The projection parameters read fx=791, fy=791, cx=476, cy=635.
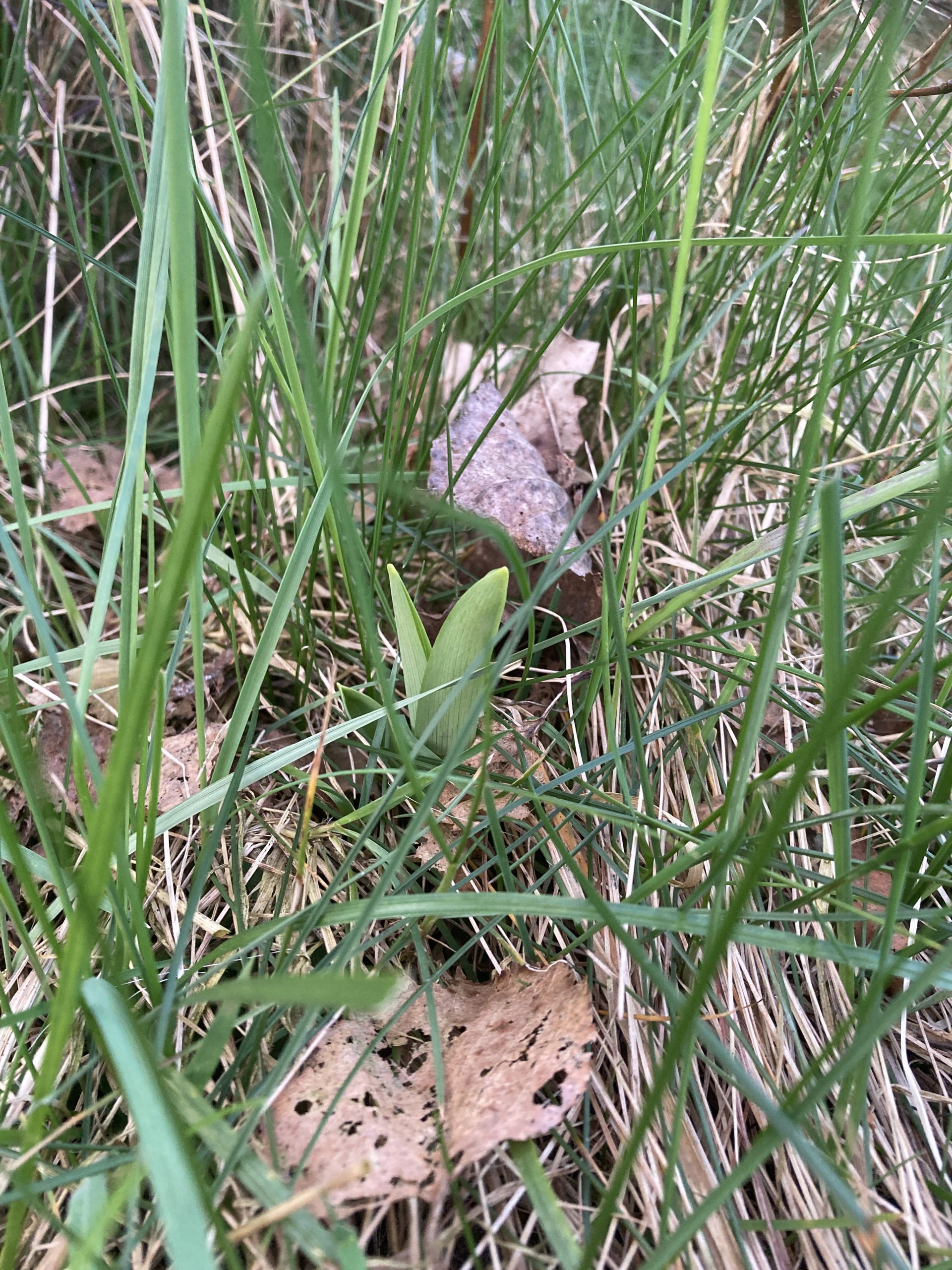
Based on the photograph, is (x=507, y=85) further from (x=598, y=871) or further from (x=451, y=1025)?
(x=451, y=1025)

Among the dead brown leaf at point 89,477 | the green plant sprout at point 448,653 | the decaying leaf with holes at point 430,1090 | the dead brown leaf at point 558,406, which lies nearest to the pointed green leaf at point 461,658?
the green plant sprout at point 448,653

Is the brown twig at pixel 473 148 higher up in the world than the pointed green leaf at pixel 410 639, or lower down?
higher up

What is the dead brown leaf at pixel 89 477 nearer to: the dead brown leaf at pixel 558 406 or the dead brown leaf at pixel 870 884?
the dead brown leaf at pixel 558 406

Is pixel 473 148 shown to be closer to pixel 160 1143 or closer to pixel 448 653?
pixel 448 653

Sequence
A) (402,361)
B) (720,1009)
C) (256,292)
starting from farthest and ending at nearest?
(402,361)
(720,1009)
(256,292)

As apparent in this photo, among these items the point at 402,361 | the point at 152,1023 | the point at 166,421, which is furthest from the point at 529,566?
the point at 166,421

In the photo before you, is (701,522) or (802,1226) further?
(701,522)

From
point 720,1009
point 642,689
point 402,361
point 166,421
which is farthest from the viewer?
point 166,421
